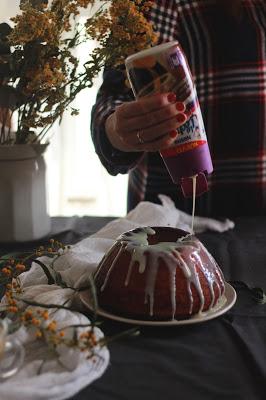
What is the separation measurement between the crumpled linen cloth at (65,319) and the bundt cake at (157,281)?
0.16 ft

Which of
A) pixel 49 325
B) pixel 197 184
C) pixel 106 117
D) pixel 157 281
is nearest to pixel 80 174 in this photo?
pixel 106 117

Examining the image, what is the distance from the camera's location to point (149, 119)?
2.52 feet

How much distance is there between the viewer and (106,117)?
1.09 metres

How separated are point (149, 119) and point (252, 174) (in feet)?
1.89

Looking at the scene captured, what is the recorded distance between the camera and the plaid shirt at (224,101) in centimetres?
128

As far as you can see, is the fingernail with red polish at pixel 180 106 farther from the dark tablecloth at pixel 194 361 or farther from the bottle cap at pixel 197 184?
the dark tablecloth at pixel 194 361

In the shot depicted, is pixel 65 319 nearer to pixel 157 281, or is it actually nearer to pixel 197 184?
pixel 157 281

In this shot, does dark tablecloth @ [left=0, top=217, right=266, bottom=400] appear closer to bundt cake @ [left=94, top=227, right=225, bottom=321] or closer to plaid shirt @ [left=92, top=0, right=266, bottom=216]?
bundt cake @ [left=94, top=227, right=225, bottom=321]

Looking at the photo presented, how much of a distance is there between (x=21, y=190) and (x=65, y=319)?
1.48 feet

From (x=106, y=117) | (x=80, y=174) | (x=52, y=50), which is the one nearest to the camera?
(x=52, y=50)

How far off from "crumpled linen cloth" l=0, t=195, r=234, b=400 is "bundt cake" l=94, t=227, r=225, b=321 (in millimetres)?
49

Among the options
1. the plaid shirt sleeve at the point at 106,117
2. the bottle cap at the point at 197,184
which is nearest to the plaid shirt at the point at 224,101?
the plaid shirt sleeve at the point at 106,117

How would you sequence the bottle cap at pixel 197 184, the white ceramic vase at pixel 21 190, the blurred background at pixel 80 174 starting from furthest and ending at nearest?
the blurred background at pixel 80 174, the white ceramic vase at pixel 21 190, the bottle cap at pixel 197 184

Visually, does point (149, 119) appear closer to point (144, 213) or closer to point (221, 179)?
point (144, 213)
